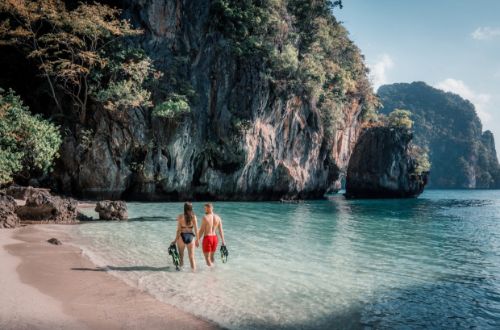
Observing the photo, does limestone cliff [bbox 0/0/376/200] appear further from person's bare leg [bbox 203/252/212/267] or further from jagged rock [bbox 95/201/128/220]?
person's bare leg [bbox 203/252/212/267]

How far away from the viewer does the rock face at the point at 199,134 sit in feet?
82.1

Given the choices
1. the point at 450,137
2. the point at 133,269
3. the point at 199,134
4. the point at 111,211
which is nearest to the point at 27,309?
the point at 133,269

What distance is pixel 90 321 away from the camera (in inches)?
186

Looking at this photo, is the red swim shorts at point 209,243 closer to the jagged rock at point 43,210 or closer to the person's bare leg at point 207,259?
the person's bare leg at point 207,259

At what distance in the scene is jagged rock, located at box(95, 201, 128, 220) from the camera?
15.8 metres

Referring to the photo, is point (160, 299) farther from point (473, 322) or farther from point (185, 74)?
point (185, 74)

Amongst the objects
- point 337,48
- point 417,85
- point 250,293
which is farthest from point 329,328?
point 417,85

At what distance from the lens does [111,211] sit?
15.8 m

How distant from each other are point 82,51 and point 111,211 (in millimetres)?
11371

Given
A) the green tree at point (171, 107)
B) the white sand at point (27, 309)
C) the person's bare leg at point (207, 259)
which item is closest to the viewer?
the white sand at point (27, 309)

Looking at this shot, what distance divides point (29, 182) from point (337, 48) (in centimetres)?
3361

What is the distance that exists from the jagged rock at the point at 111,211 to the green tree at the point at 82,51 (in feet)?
30.0

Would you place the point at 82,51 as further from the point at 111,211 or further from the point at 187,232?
the point at 187,232

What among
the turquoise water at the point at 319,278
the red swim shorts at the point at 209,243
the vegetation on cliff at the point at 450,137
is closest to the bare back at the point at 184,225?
the red swim shorts at the point at 209,243
